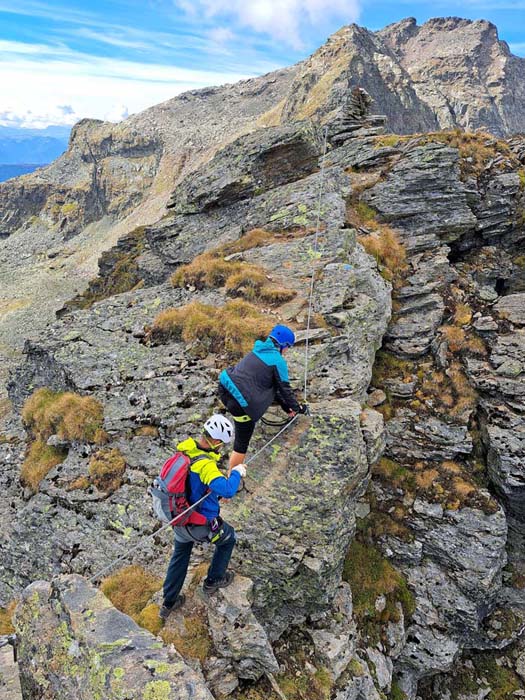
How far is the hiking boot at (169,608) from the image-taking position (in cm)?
956

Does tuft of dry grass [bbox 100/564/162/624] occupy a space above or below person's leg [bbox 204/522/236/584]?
below

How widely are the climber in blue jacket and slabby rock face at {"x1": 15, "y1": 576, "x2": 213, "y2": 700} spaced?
5125 mm

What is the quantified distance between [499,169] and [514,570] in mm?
23513

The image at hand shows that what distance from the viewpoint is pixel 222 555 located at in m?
9.56

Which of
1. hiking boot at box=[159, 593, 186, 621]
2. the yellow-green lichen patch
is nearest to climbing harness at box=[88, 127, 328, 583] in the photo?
hiking boot at box=[159, 593, 186, 621]

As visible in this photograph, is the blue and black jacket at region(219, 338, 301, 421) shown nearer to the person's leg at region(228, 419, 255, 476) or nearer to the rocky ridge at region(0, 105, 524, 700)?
the person's leg at region(228, 419, 255, 476)

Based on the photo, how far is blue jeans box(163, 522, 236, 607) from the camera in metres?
8.69

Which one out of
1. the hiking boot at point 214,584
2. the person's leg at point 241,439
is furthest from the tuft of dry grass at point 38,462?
the hiking boot at point 214,584

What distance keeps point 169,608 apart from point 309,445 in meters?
5.72

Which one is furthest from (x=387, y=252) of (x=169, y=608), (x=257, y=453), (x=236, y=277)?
(x=169, y=608)

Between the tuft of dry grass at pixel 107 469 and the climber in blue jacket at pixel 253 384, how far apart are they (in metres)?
4.33

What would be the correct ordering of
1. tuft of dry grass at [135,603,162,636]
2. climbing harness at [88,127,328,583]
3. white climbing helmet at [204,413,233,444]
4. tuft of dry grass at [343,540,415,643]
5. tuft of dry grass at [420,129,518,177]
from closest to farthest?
white climbing helmet at [204,413,233,444] < climbing harness at [88,127,328,583] < tuft of dry grass at [135,603,162,636] < tuft of dry grass at [343,540,415,643] < tuft of dry grass at [420,129,518,177]

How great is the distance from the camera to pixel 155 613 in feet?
32.0

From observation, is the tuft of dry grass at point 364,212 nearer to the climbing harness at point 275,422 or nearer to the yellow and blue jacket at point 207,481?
the climbing harness at point 275,422
